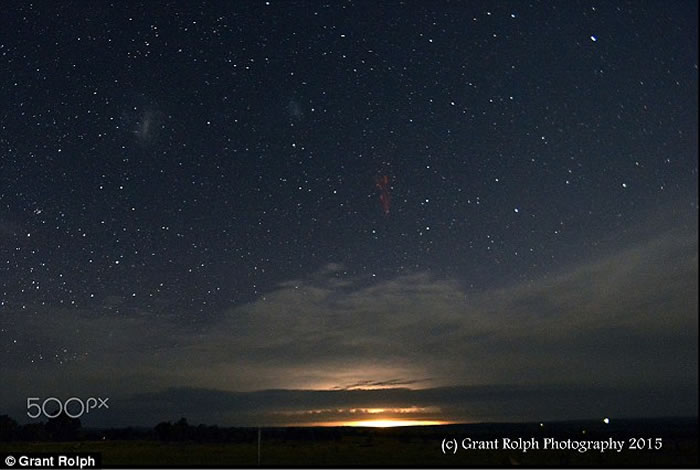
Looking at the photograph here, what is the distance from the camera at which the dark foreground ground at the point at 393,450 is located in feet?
47.0

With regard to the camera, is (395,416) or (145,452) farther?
(145,452)

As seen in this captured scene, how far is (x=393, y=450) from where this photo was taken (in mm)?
28062

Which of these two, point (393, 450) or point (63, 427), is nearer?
point (63, 427)

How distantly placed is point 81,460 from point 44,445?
243 inches

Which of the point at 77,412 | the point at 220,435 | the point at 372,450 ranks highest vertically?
the point at 77,412

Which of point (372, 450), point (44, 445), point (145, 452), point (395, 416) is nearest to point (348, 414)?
point (395, 416)

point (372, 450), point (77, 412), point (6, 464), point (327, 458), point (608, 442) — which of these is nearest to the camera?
point (6, 464)

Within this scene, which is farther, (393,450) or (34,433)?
(393,450)

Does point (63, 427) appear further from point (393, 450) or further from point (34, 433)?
point (393, 450)

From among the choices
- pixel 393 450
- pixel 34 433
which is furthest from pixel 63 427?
pixel 393 450

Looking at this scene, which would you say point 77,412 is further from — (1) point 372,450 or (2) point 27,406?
(1) point 372,450

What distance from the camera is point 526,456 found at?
59.9 feet

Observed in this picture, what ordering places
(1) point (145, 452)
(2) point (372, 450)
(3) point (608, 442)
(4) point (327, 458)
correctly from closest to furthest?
(3) point (608, 442)
(1) point (145, 452)
(4) point (327, 458)
(2) point (372, 450)

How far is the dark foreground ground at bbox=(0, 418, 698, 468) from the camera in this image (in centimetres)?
1434
